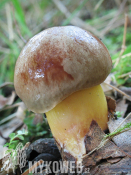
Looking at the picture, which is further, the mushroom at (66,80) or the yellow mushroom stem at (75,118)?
the yellow mushroom stem at (75,118)

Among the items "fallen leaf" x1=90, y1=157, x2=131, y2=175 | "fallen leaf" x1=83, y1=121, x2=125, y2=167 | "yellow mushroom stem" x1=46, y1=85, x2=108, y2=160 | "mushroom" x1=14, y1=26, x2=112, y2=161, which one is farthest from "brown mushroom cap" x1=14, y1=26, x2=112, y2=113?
"fallen leaf" x1=90, y1=157, x2=131, y2=175

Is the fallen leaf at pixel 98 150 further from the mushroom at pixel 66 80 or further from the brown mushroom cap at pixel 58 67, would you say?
the brown mushroom cap at pixel 58 67

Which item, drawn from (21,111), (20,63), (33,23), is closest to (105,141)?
(20,63)

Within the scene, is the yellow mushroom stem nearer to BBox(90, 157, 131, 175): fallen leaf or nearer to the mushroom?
the mushroom

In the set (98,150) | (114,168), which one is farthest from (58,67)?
(114,168)

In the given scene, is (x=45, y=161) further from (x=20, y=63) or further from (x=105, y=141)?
(x=20, y=63)

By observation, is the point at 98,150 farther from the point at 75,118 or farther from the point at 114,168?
the point at 75,118

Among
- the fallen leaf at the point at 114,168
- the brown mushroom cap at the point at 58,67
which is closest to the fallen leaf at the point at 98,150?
the fallen leaf at the point at 114,168
